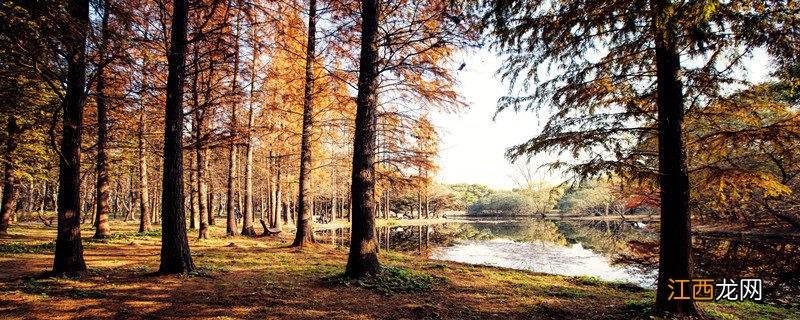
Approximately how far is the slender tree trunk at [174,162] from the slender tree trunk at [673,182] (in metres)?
8.10

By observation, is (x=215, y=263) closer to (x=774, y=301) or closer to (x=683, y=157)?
(x=683, y=157)

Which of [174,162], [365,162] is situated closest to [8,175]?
[174,162]

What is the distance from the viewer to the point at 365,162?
6.74 m

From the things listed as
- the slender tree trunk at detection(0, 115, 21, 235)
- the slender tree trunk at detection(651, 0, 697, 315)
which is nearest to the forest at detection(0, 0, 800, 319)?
the slender tree trunk at detection(651, 0, 697, 315)

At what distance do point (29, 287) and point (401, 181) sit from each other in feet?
21.1

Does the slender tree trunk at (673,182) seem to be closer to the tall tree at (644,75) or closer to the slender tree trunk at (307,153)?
the tall tree at (644,75)

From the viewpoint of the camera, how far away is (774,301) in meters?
7.66

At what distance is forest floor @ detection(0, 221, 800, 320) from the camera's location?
439 centimetres

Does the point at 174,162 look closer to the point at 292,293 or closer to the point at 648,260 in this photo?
the point at 292,293

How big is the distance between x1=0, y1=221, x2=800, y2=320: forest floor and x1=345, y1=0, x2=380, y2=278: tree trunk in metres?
0.44

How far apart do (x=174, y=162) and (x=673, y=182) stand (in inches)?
332

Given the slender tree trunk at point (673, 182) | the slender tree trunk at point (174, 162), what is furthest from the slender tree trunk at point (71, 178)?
the slender tree trunk at point (673, 182)

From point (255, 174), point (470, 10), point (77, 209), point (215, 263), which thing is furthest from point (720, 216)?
point (255, 174)

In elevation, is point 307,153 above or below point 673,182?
above
